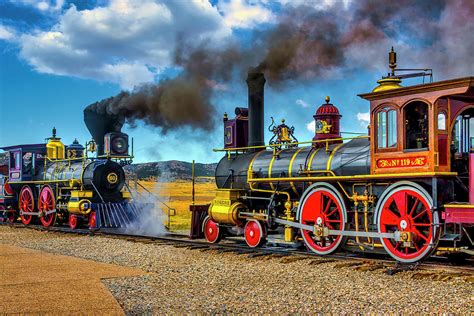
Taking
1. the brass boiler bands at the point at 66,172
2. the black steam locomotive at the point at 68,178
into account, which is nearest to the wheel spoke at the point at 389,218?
the black steam locomotive at the point at 68,178

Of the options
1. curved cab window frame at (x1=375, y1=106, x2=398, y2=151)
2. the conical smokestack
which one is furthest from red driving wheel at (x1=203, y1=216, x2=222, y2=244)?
the conical smokestack

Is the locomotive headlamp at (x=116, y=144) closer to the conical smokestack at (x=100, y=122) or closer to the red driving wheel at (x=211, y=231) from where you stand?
the conical smokestack at (x=100, y=122)

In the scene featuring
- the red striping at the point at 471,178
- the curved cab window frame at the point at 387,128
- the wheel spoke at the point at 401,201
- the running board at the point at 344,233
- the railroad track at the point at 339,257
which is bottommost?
the railroad track at the point at 339,257

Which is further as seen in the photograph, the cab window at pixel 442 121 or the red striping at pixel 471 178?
the cab window at pixel 442 121

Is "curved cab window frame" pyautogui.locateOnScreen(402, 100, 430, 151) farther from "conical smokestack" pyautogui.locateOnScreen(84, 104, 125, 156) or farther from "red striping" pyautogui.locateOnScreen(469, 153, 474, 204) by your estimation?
"conical smokestack" pyautogui.locateOnScreen(84, 104, 125, 156)

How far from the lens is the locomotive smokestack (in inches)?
643

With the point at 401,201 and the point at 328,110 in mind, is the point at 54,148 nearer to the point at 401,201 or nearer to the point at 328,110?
the point at 328,110

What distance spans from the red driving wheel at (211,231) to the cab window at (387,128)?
243 inches

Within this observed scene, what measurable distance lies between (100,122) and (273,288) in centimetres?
1668

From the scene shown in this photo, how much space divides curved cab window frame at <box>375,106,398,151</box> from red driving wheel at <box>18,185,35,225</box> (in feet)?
61.0

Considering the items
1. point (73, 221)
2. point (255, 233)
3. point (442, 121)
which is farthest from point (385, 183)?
point (73, 221)

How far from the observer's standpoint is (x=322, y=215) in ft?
44.4

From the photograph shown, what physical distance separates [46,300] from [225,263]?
4851 mm

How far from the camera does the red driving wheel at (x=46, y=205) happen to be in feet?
80.8
